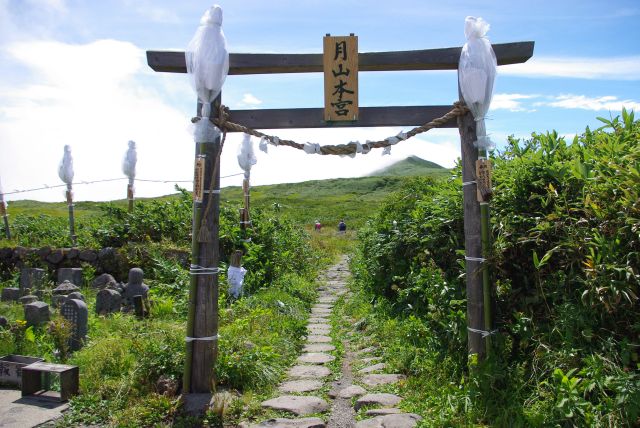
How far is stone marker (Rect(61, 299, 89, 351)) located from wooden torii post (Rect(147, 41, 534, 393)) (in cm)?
238

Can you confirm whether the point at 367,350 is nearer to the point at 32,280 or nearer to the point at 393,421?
the point at 393,421

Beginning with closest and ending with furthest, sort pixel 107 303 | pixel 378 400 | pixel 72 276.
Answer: pixel 378 400
pixel 107 303
pixel 72 276

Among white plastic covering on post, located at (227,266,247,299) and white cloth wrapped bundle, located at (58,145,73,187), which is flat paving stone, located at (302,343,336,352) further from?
white cloth wrapped bundle, located at (58,145,73,187)

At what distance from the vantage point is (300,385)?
216 inches

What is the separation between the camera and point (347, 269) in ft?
52.1

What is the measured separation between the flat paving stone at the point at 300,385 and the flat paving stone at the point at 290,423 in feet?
2.42

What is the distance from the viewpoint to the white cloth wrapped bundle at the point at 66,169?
46.9 feet

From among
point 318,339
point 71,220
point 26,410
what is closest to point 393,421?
point 318,339

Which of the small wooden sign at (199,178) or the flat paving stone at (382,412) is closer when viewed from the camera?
the flat paving stone at (382,412)

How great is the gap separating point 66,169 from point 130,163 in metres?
1.79

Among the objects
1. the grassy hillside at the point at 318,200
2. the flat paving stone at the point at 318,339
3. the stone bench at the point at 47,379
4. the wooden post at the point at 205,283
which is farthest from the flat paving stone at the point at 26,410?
the grassy hillside at the point at 318,200

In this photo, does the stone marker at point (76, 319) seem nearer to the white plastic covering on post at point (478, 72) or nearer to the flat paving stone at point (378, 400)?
the flat paving stone at point (378, 400)

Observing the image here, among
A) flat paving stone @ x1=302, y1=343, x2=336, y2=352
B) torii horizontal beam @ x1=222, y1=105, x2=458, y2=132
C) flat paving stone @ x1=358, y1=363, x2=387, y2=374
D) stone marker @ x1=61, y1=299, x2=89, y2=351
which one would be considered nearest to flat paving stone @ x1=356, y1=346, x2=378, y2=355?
flat paving stone @ x1=302, y1=343, x2=336, y2=352

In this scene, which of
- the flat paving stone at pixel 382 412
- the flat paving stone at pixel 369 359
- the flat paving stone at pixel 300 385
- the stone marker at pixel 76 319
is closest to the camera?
the flat paving stone at pixel 382 412
